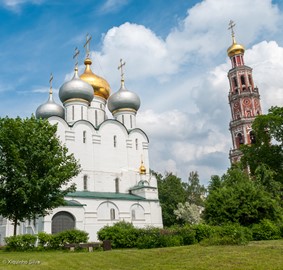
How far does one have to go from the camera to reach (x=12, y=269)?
32.2 feet

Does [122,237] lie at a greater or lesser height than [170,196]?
lesser

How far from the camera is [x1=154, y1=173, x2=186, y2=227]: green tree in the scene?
4134 cm

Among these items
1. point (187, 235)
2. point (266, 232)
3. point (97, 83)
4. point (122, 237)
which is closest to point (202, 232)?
point (187, 235)

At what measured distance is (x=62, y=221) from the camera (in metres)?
28.6

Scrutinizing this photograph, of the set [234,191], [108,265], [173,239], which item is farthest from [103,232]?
[108,265]

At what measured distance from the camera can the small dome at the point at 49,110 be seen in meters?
37.0

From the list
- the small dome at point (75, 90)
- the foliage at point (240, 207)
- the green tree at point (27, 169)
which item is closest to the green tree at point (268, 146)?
the foliage at point (240, 207)

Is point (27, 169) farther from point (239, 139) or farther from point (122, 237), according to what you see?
point (239, 139)

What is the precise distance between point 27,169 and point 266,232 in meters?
13.1

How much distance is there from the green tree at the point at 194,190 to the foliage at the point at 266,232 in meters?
28.1

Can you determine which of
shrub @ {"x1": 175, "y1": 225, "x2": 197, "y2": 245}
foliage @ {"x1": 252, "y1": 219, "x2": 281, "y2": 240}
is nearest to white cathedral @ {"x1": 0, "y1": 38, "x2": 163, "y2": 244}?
shrub @ {"x1": 175, "y1": 225, "x2": 197, "y2": 245}

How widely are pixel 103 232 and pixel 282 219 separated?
10.5 m

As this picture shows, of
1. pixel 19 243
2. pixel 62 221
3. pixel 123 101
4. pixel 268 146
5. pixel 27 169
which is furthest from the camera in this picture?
pixel 123 101

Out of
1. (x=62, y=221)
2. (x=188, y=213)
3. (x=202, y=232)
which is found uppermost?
(x=188, y=213)
